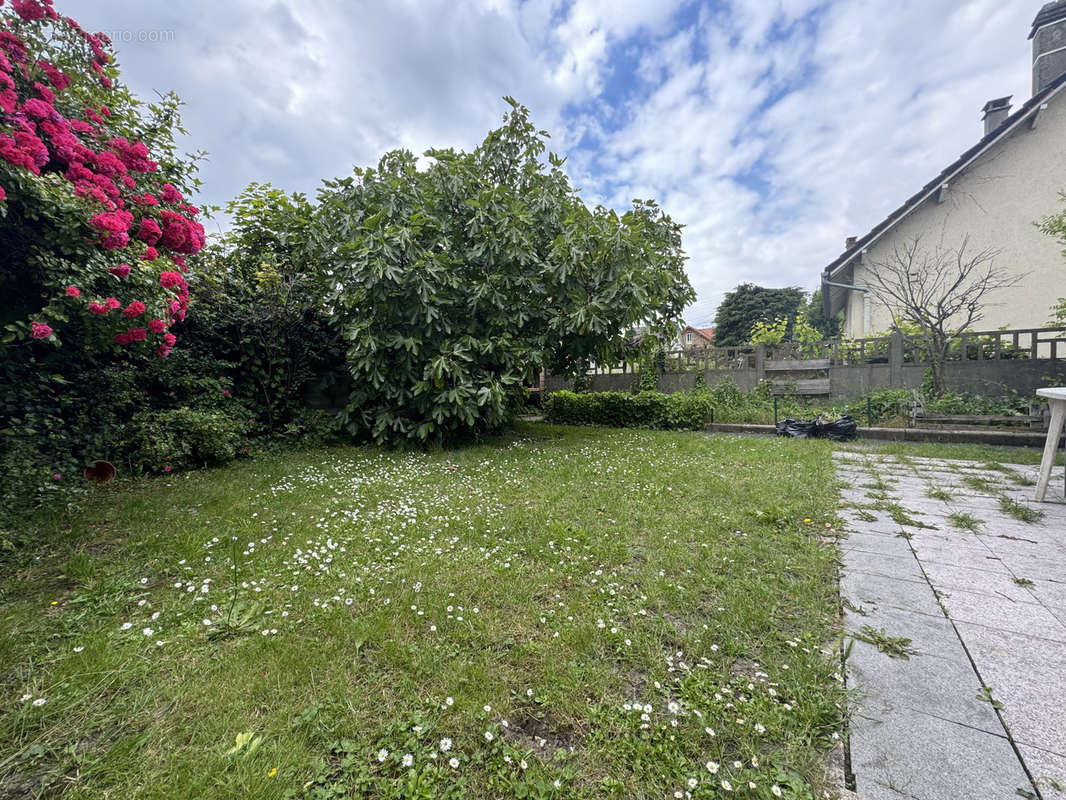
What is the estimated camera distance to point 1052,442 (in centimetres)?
292

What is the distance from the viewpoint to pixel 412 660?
4.80 ft

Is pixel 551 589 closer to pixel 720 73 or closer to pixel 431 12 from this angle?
pixel 431 12

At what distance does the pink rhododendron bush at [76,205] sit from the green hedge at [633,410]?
6777 mm

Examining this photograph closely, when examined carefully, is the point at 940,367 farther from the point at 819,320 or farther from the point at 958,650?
the point at 819,320

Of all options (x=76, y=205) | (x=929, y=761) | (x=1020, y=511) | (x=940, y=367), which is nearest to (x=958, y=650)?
(x=929, y=761)

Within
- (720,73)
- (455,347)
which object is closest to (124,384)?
(455,347)

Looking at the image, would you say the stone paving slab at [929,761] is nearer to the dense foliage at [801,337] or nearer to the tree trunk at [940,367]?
the tree trunk at [940,367]

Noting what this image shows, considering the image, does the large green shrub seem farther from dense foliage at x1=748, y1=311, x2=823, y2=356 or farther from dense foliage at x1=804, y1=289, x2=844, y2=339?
dense foliage at x1=804, y1=289, x2=844, y2=339

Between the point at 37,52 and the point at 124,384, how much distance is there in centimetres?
280

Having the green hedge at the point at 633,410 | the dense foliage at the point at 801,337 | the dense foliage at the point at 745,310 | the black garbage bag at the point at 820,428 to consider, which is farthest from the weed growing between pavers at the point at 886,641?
the dense foliage at the point at 745,310

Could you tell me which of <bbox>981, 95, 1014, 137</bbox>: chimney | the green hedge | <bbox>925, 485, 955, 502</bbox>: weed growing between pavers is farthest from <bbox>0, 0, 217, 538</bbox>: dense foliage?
<bbox>981, 95, 1014, 137</bbox>: chimney

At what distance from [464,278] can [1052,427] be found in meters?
5.81

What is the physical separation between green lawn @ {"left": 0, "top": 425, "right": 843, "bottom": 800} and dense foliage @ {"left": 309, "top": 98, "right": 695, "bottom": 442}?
8.34 ft

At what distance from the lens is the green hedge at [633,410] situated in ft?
24.4
